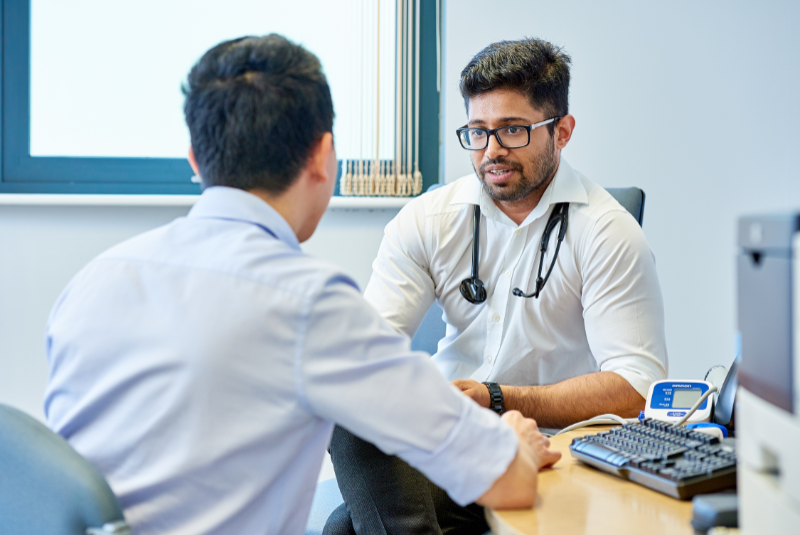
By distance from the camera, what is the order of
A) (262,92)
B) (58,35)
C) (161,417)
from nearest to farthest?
(161,417) < (262,92) < (58,35)

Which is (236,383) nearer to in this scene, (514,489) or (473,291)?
(514,489)

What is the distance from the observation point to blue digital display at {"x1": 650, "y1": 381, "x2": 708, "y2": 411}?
117cm

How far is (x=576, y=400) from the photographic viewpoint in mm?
1367

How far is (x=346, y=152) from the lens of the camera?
253cm

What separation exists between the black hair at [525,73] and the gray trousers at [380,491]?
94cm

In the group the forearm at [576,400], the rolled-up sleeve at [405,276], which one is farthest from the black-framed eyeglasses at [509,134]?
the forearm at [576,400]

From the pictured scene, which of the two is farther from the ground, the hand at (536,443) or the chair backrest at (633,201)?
the chair backrest at (633,201)

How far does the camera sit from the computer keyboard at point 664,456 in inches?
33.2

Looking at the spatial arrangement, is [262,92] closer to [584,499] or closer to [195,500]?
[195,500]

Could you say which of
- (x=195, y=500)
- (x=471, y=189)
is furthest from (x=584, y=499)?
(x=471, y=189)

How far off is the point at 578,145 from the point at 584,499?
1892 millimetres

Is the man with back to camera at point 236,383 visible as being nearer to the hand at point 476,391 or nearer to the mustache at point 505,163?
the hand at point 476,391

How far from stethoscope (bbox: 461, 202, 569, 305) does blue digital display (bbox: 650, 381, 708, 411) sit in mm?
441

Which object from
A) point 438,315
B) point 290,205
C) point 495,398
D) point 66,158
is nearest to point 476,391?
point 495,398
